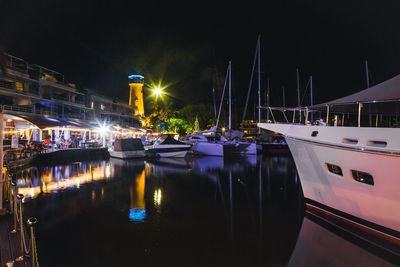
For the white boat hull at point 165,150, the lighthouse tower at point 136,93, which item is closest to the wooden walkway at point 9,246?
the white boat hull at point 165,150

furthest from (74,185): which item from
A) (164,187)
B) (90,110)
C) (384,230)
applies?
(90,110)

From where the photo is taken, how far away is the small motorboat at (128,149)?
37.8m

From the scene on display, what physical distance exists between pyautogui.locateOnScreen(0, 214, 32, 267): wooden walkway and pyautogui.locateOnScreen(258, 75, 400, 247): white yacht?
367 inches

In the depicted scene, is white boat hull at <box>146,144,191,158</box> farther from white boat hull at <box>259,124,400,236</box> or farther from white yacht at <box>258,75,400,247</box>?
white boat hull at <box>259,124,400,236</box>

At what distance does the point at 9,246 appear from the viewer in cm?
744

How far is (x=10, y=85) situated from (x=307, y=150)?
41885 millimetres

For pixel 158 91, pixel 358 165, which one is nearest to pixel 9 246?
pixel 358 165

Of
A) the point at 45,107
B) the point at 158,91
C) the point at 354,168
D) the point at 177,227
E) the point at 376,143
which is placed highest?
the point at 158,91

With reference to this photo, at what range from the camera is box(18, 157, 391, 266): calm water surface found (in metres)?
8.94

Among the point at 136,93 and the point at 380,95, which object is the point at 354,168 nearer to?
the point at 380,95

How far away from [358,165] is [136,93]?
7599 centimetres

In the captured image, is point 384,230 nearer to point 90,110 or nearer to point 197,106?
point 90,110

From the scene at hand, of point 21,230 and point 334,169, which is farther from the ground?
point 334,169

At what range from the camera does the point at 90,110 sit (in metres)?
59.9
